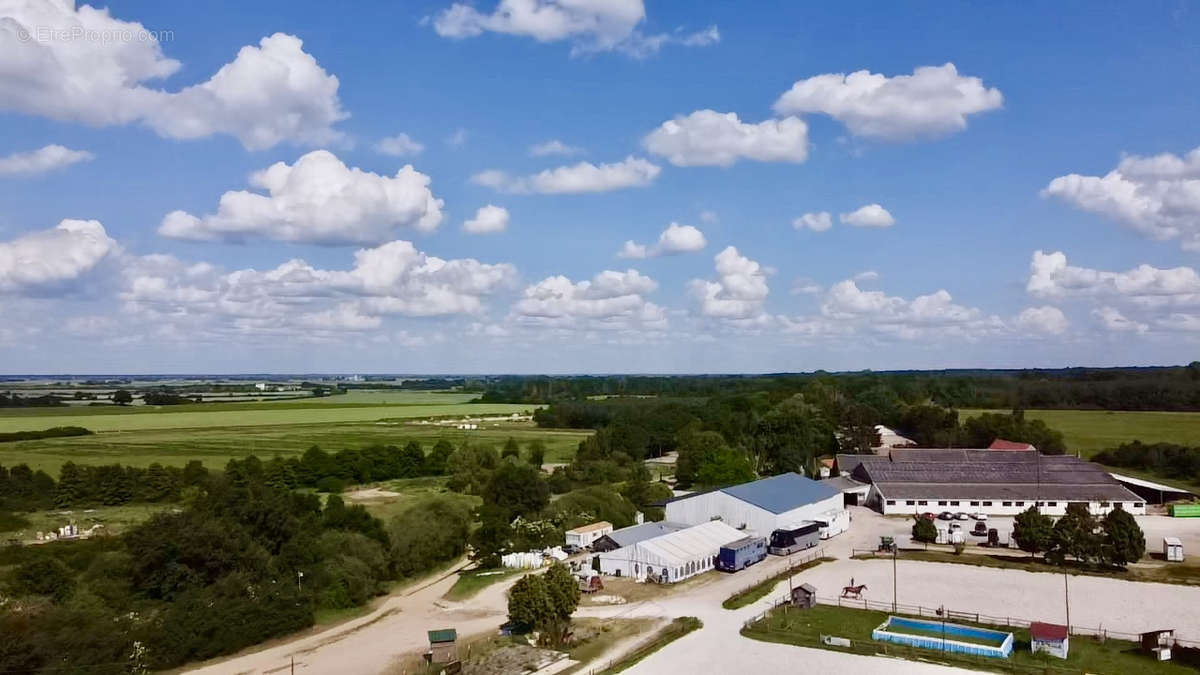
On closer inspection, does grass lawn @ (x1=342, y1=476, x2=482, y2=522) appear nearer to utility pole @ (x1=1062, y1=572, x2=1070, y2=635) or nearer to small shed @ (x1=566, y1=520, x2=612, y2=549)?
small shed @ (x1=566, y1=520, x2=612, y2=549)

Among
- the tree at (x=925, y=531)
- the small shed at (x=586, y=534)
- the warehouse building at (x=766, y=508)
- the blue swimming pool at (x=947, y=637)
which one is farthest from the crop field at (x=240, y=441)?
the blue swimming pool at (x=947, y=637)

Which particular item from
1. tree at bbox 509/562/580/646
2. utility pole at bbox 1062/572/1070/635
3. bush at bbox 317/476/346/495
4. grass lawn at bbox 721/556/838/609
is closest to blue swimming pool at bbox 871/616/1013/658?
utility pole at bbox 1062/572/1070/635

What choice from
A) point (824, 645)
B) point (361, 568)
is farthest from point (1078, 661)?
point (361, 568)

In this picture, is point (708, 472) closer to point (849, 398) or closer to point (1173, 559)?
point (1173, 559)

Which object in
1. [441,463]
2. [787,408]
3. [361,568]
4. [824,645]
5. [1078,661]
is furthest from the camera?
[787,408]

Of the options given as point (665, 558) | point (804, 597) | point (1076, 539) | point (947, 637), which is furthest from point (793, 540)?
point (947, 637)

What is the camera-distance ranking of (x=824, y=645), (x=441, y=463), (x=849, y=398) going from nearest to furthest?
(x=824, y=645) < (x=441, y=463) < (x=849, y=398)

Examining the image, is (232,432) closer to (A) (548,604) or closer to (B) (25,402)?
(B) (25,402)
